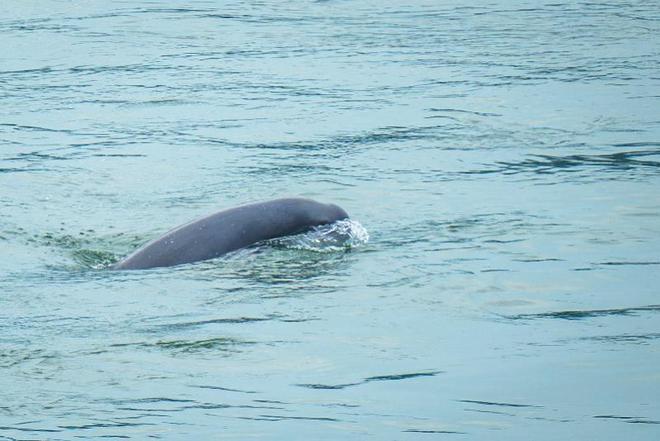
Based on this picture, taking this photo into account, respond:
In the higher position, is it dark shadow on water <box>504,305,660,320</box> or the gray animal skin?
the gray animal skin

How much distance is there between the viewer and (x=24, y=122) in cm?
1471

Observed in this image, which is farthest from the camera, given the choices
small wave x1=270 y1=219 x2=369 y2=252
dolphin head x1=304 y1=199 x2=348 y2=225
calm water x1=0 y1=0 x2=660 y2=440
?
dolphin head x1=304 y1=199 x2=348 y2=225

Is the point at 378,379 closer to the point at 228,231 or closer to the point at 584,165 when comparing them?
the point at 228,231

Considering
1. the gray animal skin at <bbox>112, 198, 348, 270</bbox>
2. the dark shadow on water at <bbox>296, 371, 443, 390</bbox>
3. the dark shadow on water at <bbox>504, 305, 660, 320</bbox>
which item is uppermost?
the gray animal skin at <bbox>112, 198, 348, 270</bbox>

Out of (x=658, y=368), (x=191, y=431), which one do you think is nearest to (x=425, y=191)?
(x=658, y=368)

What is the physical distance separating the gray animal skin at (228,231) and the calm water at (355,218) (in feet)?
0.46

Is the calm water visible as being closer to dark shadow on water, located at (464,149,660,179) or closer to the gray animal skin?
dark shadow on water, located at (464,149,660,179)

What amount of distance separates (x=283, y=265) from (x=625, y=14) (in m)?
12.5

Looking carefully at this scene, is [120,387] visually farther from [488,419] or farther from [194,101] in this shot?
[194,101]

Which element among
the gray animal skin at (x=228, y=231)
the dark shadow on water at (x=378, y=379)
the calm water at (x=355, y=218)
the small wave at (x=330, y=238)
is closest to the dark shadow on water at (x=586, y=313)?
the calm water at (x=355, y=218)

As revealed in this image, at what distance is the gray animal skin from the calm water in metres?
0.14

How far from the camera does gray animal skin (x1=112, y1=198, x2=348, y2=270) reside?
8.97 metres

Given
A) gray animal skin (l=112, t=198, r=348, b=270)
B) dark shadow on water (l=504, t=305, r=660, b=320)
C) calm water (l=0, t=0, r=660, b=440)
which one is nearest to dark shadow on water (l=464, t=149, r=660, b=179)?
calm water (l=0, t=0, r=660, b=440)

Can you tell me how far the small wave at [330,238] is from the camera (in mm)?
9297
